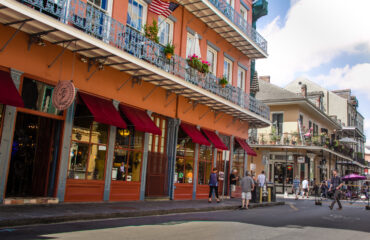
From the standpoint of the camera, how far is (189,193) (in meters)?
17.8

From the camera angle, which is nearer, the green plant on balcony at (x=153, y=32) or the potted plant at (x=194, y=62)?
the green plant on balcony at (x=153, y=32)

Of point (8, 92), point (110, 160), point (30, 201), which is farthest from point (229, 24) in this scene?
point (30, 201)

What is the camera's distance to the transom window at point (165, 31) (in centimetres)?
1602

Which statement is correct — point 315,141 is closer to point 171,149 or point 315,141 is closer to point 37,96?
point 171,149

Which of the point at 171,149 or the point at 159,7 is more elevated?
the point at 159,7

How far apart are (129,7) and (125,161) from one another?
19.5ft

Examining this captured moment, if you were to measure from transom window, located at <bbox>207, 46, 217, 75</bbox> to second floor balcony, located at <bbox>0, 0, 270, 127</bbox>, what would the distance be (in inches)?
45.8

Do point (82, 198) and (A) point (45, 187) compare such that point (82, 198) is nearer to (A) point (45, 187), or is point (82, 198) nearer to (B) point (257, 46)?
(A) point (45, 187)

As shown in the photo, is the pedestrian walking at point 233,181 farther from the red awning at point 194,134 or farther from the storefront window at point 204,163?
the red awning at point 194,134

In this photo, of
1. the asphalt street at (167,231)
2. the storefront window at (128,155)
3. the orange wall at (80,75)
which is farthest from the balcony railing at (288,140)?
the asphalt street at (167,231)

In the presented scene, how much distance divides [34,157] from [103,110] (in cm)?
267

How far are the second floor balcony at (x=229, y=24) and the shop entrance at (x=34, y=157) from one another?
873 centimetres

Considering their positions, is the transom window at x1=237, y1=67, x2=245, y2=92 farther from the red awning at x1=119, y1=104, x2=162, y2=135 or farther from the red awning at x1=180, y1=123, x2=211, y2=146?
the red awning at x1=119, y1=104, x2=162, y2=135

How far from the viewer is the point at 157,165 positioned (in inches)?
628
